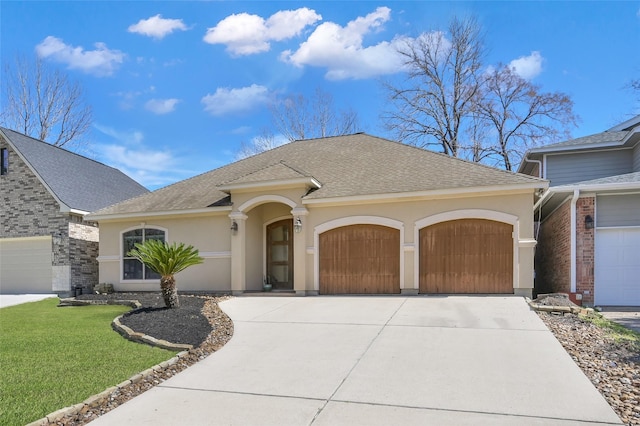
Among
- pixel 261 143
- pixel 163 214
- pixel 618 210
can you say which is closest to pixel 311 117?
pixel 261 143

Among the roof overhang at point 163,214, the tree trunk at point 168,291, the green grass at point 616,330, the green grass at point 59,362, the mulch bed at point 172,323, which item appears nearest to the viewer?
the green grass at point 59,362

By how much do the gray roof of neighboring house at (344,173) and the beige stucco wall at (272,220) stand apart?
43cm

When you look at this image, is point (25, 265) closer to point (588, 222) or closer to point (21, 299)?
point (21, 299)

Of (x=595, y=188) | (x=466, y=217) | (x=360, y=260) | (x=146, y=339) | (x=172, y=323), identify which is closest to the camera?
(x=146, y=339)

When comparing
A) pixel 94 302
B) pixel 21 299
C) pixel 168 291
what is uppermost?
pixel 168 291

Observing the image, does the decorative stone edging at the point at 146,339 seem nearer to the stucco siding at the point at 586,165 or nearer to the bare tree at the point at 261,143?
the stucco siding at the point at 586,165

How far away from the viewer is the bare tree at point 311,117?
28.2 m

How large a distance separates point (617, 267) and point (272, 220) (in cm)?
1018

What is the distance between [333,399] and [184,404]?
1.60m

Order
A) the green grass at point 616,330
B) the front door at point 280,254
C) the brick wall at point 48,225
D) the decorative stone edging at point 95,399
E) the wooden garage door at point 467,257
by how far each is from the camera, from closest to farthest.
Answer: the decorative stone edging at point 95,399, the green grass at point 616,330, the wooden garage door at point 467,257, the front door at point 280,254, the brick wall at point 48,225

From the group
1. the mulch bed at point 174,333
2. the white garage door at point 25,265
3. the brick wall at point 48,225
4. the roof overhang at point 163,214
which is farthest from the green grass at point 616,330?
the white garage door at point 25,265

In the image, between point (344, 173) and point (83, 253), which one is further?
point (83, 253)

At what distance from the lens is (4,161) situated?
16688 millimetres

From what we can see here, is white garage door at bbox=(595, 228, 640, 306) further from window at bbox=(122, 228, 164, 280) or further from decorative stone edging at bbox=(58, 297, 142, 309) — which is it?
window at bbox=(122, 228, 164, 280)
